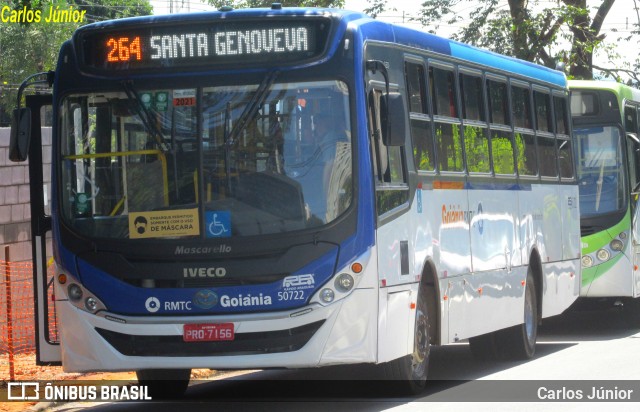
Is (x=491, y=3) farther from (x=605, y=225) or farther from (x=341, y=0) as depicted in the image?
(x=605, y=225)

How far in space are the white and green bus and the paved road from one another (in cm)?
202

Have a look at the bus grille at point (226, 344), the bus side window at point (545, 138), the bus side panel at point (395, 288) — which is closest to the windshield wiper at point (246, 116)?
the bus grille at point (226, 344)

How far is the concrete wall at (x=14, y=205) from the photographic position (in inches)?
675

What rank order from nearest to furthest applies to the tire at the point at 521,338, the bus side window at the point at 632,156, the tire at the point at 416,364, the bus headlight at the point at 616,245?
1. the tire at the point at 416,364
2. the tire at the point at 521,338
3. the bus headlight at the point at 616,245
4. the bus side window at the point at 632,156

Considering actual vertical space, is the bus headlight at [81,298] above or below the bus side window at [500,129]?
below

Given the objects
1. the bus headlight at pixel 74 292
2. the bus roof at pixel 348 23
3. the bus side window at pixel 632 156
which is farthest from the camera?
the bus side window at pixel 632 156

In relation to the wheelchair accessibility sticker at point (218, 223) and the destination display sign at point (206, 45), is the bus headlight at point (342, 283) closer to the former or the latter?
the wheelchair accessibility sticker at point (218, 223)

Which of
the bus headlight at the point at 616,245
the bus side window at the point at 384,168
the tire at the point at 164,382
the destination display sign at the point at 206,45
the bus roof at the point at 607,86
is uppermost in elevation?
the bus roof at the point at 607,86

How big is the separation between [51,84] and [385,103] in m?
2.82

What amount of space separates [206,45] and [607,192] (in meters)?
9.81

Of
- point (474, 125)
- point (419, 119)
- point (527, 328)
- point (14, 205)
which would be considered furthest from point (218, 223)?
point (14, 205)

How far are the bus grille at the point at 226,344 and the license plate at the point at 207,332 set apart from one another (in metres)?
0.03

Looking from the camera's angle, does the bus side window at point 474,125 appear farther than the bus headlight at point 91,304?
Result: Yes

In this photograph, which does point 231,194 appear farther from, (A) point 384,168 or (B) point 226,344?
(A) point 384,168
